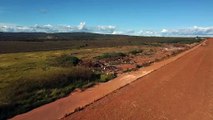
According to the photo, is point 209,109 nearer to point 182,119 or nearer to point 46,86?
point 182,119

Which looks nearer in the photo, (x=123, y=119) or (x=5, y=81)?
(x=123, y=119)

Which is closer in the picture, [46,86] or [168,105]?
[168,105]

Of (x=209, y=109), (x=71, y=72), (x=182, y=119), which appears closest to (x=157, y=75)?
(x=71, y=72)

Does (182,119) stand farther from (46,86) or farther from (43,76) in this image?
(43,76)

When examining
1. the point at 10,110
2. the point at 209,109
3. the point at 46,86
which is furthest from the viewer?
the point at 46,86

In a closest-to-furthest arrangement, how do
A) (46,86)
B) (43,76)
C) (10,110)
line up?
(10,110)
(46,86)
(43,76)

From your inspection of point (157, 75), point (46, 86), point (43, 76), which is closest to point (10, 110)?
point (46, 86)
